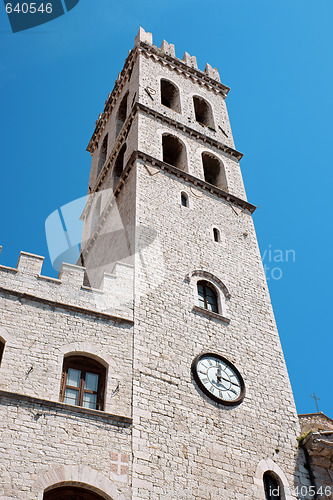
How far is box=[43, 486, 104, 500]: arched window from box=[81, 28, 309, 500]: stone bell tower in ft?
3.12

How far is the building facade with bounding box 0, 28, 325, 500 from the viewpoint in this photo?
40.6 feet

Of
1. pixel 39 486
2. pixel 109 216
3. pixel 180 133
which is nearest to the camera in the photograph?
pixel 39 486

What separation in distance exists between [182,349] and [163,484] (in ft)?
13.5

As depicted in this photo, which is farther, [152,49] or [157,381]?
[152,49]

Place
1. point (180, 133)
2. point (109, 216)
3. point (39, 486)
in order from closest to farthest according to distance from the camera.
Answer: point (39, 486), point (109, 216), point (180, 133)

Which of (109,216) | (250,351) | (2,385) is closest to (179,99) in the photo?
(109,216)

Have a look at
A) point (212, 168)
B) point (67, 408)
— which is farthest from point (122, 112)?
point (67, 408)

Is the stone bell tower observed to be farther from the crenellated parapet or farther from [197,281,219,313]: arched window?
the crenellated parapet

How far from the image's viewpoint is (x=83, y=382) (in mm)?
14039

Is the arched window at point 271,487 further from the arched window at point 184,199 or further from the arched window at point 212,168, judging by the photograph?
the arched window at point 212,168

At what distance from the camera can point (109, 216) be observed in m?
23.4

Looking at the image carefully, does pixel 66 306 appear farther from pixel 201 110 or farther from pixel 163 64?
pixel 163 64

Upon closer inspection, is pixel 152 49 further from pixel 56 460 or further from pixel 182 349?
pixel 56 460

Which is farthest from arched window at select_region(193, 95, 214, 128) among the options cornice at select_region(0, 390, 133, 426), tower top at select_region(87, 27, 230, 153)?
cornice at select_region(0, 390, 133, 426)
